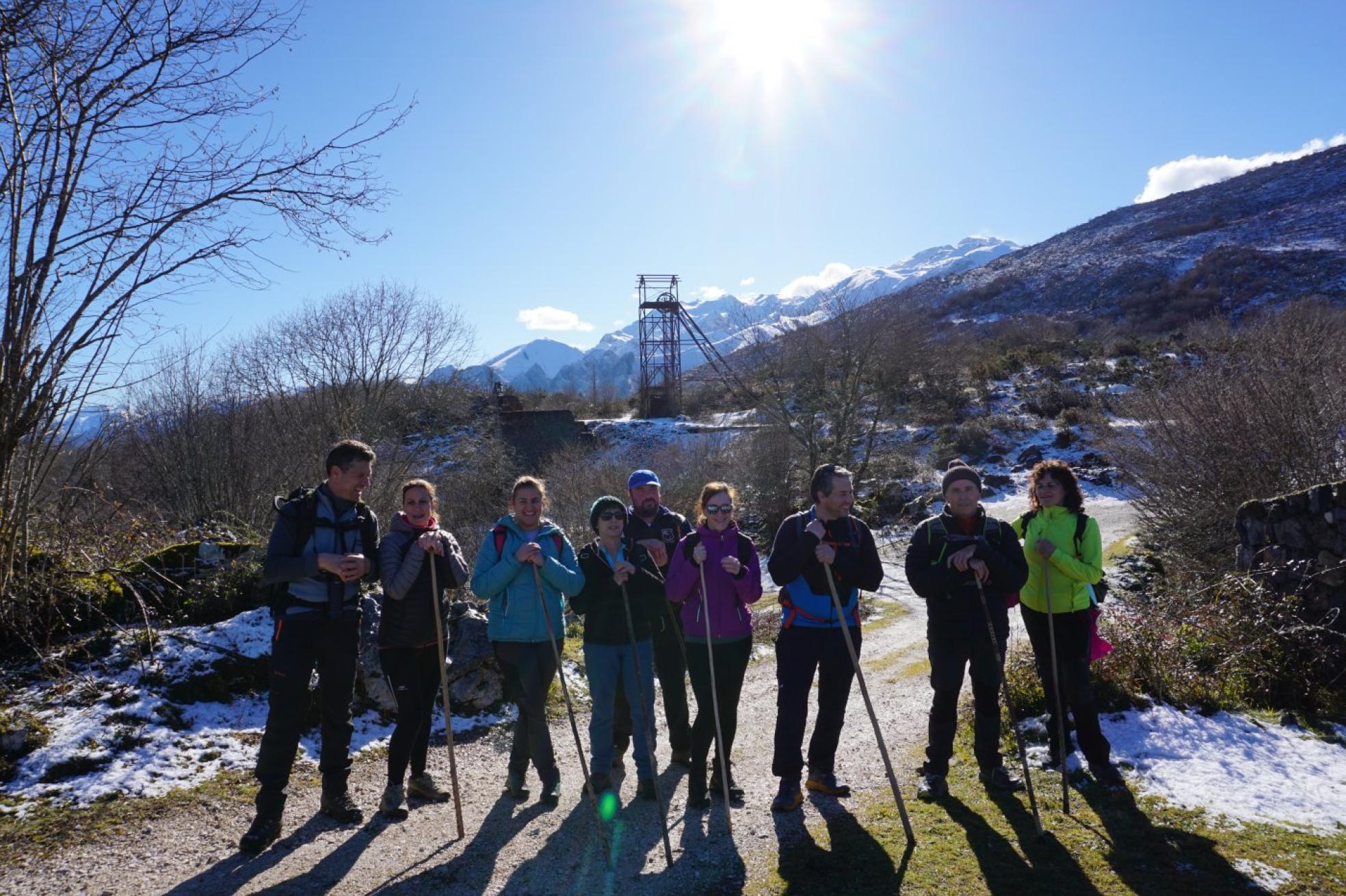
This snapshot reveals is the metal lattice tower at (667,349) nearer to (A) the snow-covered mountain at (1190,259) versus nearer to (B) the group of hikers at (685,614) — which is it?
(A) the snow-covered mountain at (1190,259)

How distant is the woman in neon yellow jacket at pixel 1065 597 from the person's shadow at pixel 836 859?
1435 mm

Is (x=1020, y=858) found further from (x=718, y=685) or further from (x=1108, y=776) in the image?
(x=718, y=685)

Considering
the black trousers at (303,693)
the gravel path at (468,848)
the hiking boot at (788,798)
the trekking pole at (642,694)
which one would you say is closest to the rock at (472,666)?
the gravel path at (468,848)

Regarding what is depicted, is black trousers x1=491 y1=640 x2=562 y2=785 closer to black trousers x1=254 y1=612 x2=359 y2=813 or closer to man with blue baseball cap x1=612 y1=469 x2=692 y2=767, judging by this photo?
man with blue baseball cap x1=612 y1=469 x2=692 y2=767

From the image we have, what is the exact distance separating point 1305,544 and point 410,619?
7753 millimetres

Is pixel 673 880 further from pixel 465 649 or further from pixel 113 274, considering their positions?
pixel 113 274

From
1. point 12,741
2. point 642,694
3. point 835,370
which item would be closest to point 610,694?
point 642,694

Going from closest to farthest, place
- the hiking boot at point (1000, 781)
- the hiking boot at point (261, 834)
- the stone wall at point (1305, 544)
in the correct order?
A: the hiking boot at point (261, 834), the hiking boot at point (1000, 781), the stone wall at point (1305, 544)

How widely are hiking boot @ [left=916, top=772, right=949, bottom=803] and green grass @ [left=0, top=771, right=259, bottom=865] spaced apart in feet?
13.9

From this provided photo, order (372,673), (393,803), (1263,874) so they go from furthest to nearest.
Answer: (372,673)
(393,803)
(1263,874)

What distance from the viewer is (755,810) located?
4719mm

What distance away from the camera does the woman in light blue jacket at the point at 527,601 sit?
4758 millimetres

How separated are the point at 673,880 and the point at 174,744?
369 centimetres

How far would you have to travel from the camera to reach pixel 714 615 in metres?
4.77
